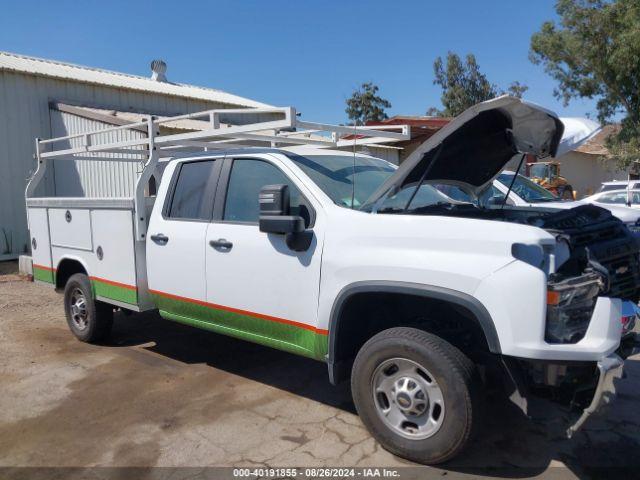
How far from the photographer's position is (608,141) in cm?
2416

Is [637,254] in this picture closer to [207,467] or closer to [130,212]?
[207,467]

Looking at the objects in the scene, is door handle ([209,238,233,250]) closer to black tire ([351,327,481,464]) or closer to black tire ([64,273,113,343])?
black tire ([351,327,481,464])

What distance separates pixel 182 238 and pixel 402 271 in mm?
2135

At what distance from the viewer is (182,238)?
180 inches

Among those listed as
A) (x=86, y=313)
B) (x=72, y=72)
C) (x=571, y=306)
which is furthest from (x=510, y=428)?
(x=72, y=72)

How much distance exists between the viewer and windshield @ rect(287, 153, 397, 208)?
3.94 metres

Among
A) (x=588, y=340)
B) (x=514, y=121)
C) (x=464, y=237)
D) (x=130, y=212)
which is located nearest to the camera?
(x=588, y=340)

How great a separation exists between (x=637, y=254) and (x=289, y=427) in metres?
2.66

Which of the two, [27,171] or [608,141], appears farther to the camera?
[608,141]

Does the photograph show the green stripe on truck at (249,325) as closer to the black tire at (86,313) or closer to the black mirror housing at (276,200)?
the black mirror housing at (276,200)

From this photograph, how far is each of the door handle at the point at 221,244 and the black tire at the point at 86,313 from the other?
6.89 feet

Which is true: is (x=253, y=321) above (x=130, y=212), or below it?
below

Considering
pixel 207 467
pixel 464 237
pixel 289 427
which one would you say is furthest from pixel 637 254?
pixel 207 467

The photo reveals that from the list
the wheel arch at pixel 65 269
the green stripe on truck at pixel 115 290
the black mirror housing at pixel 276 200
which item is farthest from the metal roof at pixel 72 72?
the black mirror housing at pixel 276 200
